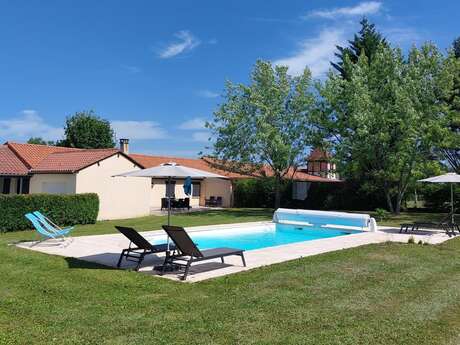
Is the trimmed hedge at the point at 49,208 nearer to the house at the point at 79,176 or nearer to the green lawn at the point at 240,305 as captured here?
the house at the point at 79,176

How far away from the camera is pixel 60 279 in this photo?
8531mm

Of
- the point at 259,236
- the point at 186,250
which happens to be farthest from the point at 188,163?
the point at 186,250

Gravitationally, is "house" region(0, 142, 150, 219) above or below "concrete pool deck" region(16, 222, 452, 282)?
above

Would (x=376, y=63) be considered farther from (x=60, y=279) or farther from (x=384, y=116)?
(x=60, y=279)

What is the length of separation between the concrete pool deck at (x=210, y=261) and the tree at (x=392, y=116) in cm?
1150

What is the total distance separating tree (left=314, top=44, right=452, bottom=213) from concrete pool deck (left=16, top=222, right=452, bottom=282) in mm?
11505

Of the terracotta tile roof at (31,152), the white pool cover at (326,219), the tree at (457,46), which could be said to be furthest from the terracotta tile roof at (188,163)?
the tree at (457,46)

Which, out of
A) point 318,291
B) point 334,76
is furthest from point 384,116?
point 318,291

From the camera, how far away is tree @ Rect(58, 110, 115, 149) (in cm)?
5525

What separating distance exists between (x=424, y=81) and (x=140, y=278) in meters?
25.2

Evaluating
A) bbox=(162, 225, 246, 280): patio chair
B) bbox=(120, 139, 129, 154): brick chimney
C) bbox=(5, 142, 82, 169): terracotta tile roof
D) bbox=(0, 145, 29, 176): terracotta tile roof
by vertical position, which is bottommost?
bbox=(162, 225, 246, 280): patio chair

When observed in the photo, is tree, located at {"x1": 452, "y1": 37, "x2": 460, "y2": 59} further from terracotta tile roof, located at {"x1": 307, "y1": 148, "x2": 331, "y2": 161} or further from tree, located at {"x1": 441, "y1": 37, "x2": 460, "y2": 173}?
terracotta tile roof, located at {"x1": 307, "y1": 148, "x2": 331, "y2": 161}

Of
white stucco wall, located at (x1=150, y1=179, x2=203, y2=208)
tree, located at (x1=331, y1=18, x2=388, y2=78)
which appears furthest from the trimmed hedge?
tree, located at (x1=331, y1=18, x2=388, y2=78)

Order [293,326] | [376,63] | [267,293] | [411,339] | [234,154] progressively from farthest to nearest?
[234,154], [376,63], [267,293], [293,326], [411,339]
